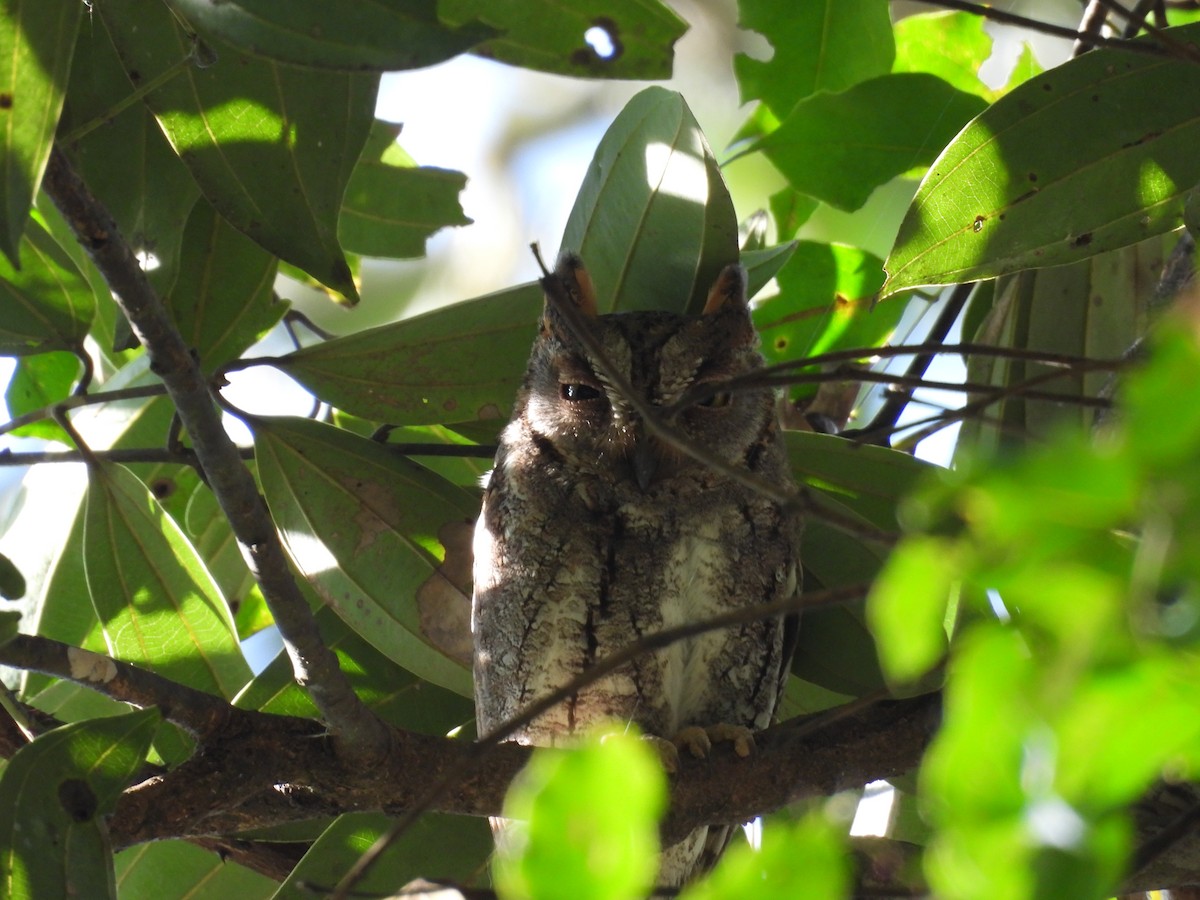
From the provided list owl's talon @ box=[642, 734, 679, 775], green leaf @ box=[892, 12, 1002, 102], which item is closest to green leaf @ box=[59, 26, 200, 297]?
owl's talon @ box=[642, 734, 679, 775]

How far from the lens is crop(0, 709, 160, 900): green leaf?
1.47m

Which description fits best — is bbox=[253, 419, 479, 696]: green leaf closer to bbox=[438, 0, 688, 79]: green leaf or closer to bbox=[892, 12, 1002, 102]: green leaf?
bbox=[438, 0, 688, 79]: green leaf

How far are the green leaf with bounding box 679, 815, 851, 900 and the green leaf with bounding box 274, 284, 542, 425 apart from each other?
1650 millimetres

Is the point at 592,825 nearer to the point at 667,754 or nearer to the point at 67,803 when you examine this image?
the point at 67,803

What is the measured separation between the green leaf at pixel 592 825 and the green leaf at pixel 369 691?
1.69 meters

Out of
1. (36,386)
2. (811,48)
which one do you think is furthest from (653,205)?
(36,386)

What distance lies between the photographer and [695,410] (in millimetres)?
2346

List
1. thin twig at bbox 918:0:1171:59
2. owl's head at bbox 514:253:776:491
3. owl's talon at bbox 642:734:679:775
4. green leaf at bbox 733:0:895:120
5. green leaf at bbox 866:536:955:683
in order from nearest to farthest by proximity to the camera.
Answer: green leaf at bbox 866:536:955:683, thin twig at bbox 918:0:1171:59, owl's talon at bbox 642:734:679:775, owl's head at bbox 514:253:776:491, green leaf at bbox 733:0:895:120

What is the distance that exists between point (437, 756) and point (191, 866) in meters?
0.93

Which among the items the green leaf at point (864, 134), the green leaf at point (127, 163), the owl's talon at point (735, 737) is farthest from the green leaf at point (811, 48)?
the owl's talon at point (735, 737)

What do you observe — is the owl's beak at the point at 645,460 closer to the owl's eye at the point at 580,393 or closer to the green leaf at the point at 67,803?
the owl's eye at the point at 580,393

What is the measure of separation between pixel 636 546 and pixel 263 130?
Answer: 983mm

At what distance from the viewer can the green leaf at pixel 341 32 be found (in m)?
1.28

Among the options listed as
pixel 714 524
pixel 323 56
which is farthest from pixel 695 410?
pixel 323 56
